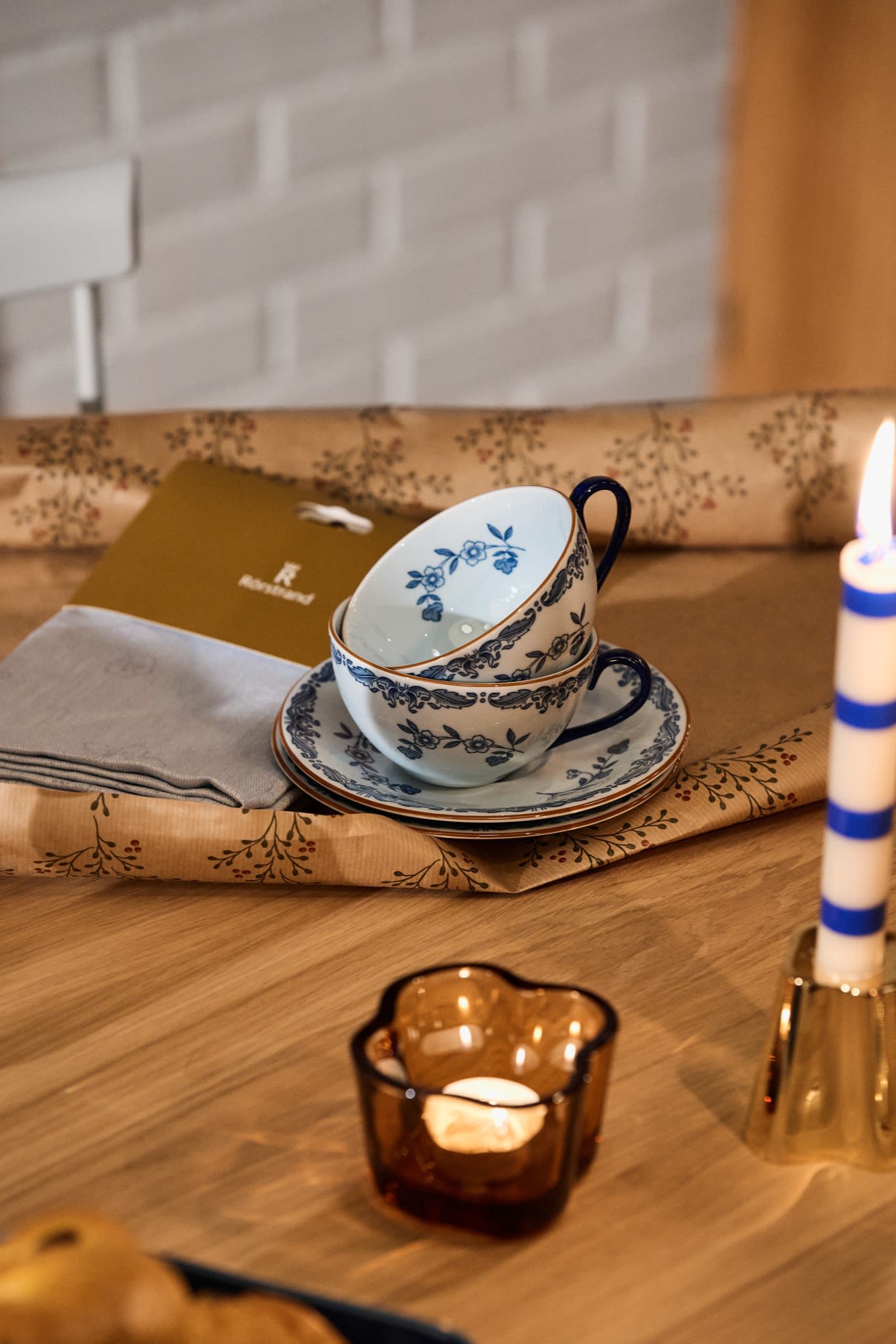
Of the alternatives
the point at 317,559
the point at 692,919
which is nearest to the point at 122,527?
the point at 317,559

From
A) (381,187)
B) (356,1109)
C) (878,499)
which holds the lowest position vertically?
(356,1109)

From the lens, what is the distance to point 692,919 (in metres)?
0.57

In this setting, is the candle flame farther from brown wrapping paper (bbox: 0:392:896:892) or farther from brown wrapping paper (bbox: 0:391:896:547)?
brown wrapping paper (bbox: 0:391:896:547)

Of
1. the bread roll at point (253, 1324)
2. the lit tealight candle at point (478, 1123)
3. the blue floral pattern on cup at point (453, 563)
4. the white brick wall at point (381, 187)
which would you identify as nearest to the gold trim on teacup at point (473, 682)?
the blue floral pattern on cup at point (453, 563)

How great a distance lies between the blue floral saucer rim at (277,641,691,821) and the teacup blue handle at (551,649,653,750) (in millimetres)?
11

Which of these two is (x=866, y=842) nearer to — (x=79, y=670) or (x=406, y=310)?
(x=79, y=670)

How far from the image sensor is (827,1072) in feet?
1.43

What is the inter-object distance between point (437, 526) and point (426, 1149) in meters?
0.38

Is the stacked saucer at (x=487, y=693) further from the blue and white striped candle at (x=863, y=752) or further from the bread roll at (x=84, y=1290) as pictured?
the bread roll at (x=84, y=1290)

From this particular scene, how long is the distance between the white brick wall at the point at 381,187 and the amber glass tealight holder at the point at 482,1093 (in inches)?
56.1

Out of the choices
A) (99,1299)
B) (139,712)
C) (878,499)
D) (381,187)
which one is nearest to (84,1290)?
(99,1299)

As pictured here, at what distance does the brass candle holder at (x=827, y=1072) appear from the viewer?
1.41 ft

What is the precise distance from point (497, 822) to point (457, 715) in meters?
0.05

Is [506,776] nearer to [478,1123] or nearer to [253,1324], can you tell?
[478,1123]
